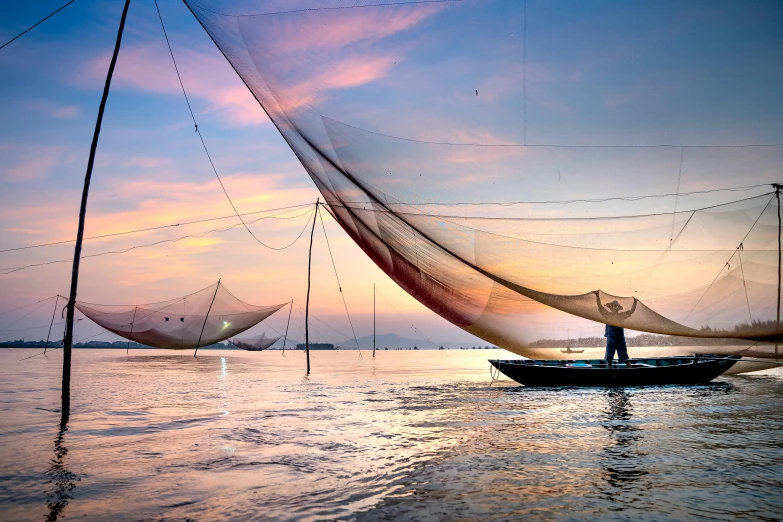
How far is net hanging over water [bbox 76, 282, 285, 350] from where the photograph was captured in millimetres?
30766

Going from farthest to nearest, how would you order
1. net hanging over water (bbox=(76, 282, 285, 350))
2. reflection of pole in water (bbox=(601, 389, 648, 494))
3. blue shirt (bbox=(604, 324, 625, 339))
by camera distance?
net hanging over water (bbox=(76, 282, 285, 350)) → blue shirt (bbox=(604, 324, 625, 339)) → reflection of pole in water (bbox=(601, 389, 648, 494))

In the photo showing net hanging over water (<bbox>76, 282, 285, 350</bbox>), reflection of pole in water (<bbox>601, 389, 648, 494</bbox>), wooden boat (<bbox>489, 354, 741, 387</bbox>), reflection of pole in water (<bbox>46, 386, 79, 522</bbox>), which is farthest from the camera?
net hanging over water (<bbox>76, 282, 285, 350</bbox>)

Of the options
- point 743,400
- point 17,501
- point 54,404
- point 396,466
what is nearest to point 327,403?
point 54,404

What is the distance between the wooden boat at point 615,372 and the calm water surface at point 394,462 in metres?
3.92

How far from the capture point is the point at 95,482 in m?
5.00

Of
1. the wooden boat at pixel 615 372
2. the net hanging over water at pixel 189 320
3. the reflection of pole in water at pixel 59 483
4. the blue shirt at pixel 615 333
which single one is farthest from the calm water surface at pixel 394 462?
the net hanging over water at pixel 189 320

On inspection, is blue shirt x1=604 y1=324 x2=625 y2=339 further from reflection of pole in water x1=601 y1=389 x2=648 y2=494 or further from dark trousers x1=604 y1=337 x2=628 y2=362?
reflection of pole in water x1=601 y1=389 x2=648 y2=494

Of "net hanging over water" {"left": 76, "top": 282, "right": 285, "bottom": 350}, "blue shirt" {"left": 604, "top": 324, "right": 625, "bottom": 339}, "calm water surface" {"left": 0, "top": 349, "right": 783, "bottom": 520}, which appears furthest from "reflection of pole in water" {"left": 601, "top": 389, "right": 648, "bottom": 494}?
"net hanging over water" {"left": 76, "top": 282, "right": 285, "bottom": 350}

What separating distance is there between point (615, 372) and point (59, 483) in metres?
13.9

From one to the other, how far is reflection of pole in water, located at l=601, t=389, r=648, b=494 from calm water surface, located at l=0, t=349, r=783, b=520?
3 cm

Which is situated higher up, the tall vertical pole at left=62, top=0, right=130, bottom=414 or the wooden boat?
the tall vertical pole at left=62, top=0, right=130, bottom=414

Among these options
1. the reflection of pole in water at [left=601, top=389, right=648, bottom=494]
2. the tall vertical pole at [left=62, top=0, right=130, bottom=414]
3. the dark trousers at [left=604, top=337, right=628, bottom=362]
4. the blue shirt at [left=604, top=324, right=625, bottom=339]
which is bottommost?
the reflection of pole in water at [left=601, top=389, right=648, bottom=494]

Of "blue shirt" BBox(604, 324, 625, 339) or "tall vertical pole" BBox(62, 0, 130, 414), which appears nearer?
"tall vertical pole" BBox(62, 0, 130, 414)

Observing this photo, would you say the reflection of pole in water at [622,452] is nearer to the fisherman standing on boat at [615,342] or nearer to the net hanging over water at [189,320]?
the fisherman standing on boat at [615,342]
